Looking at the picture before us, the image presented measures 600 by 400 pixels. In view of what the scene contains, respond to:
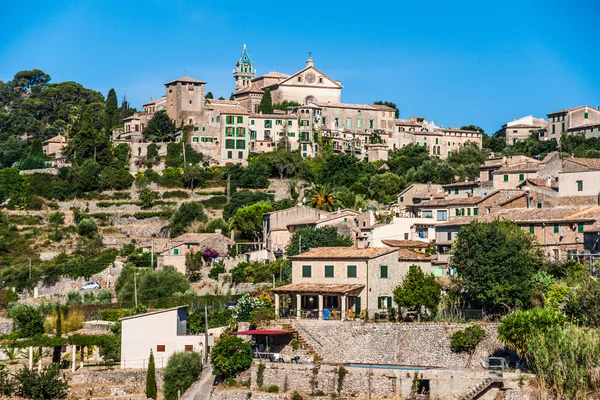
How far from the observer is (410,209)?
80.3 m

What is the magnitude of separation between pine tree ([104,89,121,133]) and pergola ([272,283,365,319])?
2594 inches

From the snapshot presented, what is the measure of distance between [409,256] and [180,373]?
49.7 feet

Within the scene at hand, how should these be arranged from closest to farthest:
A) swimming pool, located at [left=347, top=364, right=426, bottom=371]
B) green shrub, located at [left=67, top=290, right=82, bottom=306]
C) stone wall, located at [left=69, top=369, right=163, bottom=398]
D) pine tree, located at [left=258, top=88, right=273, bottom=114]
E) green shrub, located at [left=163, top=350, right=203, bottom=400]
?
swimming pool, located at [left=347, top=364, right=426, bottom=371] → green shrub, located at [left=163, top=350, right=203, bottom=400] → stone wall, located at [left=69, top=369, right=163, bottom=398] → green shrub, located at [left=67, top=290, right=82, bottom=306] → pine tree, located at [left=258, top=88, right=273, bottom=114]

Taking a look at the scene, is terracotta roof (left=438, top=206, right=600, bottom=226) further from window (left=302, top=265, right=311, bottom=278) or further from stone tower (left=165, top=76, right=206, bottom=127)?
stone tower (left=165, top=76, right=206, bottom=127)

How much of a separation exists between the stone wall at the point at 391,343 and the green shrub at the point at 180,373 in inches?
204

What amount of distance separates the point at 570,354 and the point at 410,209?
1468 inches

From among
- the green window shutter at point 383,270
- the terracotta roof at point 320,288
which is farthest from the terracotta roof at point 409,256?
the terracotta roof at point 320,288

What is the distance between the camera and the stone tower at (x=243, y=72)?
139125 millimetres

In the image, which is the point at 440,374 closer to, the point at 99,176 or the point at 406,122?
the point at 99,176

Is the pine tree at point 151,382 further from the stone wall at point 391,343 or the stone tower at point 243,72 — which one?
the stone tower at point 243,72

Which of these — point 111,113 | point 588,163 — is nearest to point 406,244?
point 588,163

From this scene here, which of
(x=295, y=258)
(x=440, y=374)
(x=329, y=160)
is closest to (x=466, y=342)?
(x=440, y=374)

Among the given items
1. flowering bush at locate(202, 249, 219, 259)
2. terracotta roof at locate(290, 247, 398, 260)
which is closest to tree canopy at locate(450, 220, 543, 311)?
terracotta roof at locate(290, 247, 398, 260)

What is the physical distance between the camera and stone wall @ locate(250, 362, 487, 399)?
1805 inches
